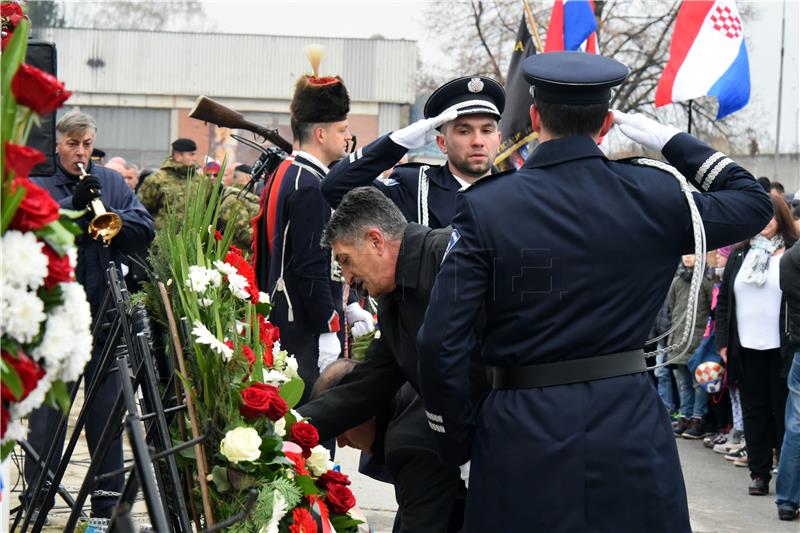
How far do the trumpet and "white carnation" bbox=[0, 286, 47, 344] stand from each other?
371 centimetres

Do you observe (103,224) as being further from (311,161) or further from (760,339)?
(760,339)

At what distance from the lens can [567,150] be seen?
342cm

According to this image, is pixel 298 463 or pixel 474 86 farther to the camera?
pixel 474 86

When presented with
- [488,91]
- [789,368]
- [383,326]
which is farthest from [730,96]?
[383,326]

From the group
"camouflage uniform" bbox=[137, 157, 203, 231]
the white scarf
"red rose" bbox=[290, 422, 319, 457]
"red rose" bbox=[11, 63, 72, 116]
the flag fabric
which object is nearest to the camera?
"red rose" bbox=[11, 63, 72, 116]

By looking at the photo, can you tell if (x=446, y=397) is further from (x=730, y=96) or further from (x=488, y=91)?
(x=730, y=96)

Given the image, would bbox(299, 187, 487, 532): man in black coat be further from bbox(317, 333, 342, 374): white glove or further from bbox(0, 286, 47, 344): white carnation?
bbox(0, 286, 47, 344): white carnation

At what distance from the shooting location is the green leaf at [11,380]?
209cm

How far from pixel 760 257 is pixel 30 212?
7389mm

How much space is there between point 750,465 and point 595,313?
5.65 metres

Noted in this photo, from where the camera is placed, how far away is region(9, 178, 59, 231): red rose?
83.4 inches

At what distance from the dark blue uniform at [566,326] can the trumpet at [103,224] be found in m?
2.82

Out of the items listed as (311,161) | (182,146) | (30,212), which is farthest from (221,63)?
(30,212)

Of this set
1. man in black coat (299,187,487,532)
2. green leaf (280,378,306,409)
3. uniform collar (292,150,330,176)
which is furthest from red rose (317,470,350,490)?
uniform collar (292,150,330,176)
